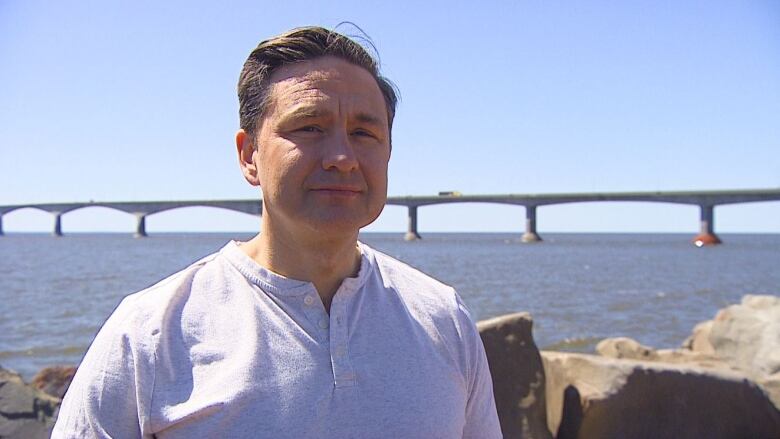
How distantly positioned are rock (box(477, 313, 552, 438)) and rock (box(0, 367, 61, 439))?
369cm

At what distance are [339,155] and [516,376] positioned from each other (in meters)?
4.15

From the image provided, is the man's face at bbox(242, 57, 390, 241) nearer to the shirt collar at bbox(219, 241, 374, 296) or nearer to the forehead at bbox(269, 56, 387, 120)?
the forehead at bbox(269, 56, 387, 120)

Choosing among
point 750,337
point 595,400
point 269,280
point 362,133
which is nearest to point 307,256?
point 269,280

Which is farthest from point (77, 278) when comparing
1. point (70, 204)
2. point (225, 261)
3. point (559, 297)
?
point (70, 204)

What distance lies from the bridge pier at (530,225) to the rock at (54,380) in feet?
236

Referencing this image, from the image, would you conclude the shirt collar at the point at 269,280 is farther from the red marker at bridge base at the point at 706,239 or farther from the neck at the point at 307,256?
the red marker at bridge base at the point at 706,239

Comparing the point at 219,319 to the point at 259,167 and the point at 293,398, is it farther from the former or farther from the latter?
the point at 259,167

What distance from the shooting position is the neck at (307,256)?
68.6 inches

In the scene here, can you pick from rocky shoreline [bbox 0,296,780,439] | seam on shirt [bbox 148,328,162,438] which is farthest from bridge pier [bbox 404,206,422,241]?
seam on shirt [bbox 148,328,162,438]

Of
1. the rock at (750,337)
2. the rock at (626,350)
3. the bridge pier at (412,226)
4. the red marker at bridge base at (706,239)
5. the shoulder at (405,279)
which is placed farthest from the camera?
the bridge pier at (412,226)

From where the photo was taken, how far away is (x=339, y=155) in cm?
168

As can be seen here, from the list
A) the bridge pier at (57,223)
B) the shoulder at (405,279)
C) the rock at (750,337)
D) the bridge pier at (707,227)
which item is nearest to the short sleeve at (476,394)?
the shoulder at (405,279)

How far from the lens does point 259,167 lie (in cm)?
176

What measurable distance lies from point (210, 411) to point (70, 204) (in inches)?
3910
